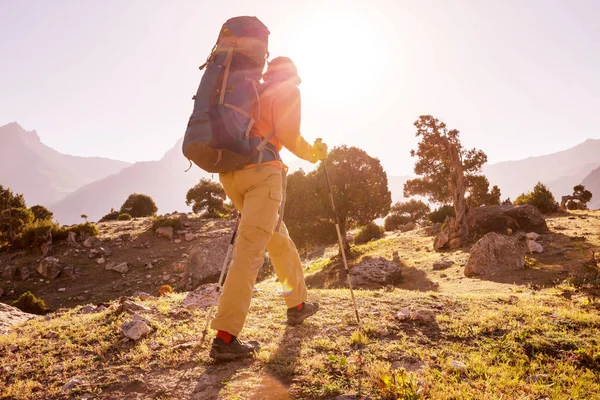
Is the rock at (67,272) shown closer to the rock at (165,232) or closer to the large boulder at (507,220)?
the rock at (165,232)

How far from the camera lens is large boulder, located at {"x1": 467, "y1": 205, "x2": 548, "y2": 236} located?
19141 millimetres

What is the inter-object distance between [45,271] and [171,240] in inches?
287

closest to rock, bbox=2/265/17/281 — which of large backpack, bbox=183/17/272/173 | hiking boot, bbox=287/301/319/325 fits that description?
hiking boot, bbox=287/301/319/325

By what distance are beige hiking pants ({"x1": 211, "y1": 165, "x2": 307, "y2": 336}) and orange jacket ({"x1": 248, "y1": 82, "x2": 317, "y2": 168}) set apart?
28 centimetres

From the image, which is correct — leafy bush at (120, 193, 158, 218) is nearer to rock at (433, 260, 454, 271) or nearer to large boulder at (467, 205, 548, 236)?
large boulder at (467, 205, 548, 236)

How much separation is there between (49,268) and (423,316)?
20257mm

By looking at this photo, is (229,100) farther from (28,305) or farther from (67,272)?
(67,272)

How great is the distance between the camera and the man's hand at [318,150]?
13.9ft

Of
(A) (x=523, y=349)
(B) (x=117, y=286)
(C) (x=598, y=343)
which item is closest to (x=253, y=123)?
(A) (x=523, y=349)

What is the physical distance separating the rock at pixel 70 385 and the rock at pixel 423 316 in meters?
3.86

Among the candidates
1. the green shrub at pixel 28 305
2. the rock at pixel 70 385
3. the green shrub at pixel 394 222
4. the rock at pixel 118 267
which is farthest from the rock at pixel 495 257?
the green shrub at pixel 394 222

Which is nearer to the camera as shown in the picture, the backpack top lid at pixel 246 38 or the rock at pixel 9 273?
the backpack top lid at pixel 246 38

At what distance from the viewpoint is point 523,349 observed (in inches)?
138

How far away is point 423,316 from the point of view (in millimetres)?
4453
